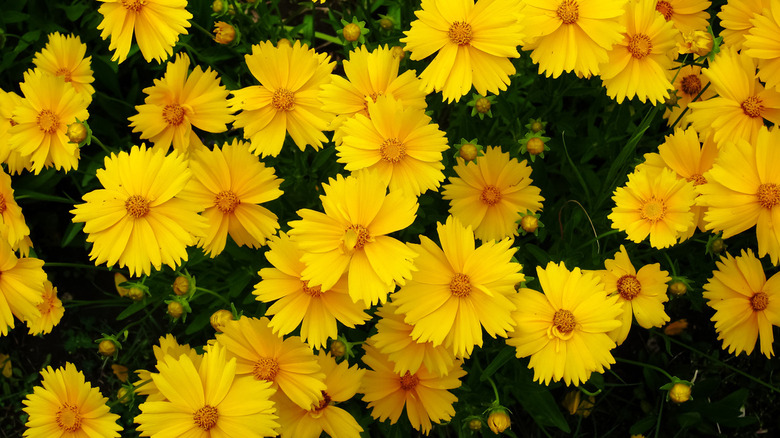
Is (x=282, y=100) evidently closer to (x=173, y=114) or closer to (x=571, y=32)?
(x=173, y=114)

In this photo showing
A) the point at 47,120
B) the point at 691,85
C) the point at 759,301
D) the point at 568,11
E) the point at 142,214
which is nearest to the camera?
the point at 142,214

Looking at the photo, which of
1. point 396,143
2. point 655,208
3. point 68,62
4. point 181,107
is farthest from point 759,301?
point 68,62

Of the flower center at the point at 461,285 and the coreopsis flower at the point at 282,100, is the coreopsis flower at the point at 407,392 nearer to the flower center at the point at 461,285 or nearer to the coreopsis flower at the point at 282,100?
the flower center at the point at 461,285

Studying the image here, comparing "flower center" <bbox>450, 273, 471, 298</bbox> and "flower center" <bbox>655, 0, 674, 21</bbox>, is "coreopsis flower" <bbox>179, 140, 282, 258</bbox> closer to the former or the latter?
"flower center" <bbox>450, 273, 471, 298</bbox>

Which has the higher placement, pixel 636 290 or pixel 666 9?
pixel 666 9

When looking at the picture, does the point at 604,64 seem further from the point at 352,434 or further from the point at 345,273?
the point at 352,434

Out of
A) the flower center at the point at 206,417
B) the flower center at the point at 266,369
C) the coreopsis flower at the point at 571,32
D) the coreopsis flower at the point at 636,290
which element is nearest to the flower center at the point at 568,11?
the coreopsis flower at the point at 571,32
